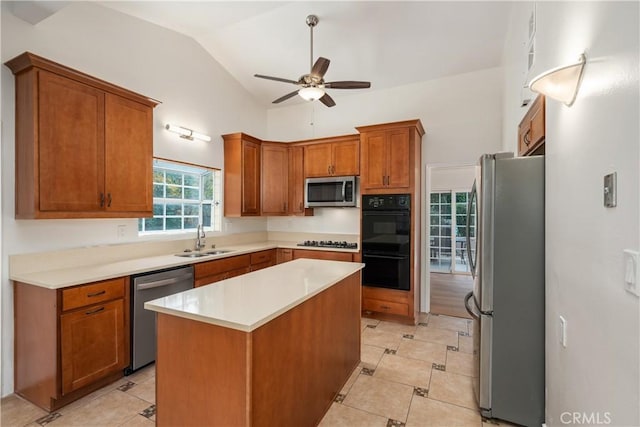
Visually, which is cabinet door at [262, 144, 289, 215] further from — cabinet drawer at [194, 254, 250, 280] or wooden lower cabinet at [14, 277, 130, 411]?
wooden lower cabinet at [14, 277, 130, 411]

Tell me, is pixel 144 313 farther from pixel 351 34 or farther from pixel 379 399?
pixel 351 34

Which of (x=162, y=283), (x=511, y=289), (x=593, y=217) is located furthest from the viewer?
(x=162, y=283)

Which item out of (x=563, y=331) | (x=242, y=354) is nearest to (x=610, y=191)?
(x=563, y=331)

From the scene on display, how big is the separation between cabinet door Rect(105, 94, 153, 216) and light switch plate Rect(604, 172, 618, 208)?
323 cm

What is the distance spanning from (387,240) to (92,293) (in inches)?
118

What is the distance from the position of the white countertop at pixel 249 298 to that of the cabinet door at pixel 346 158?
7.30ft

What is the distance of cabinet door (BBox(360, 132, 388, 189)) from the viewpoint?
3756mm

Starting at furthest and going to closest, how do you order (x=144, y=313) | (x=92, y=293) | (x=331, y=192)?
(x=331, y=192), (x=144, y=313), (x=92, y=293)

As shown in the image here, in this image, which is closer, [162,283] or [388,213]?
[162,283]

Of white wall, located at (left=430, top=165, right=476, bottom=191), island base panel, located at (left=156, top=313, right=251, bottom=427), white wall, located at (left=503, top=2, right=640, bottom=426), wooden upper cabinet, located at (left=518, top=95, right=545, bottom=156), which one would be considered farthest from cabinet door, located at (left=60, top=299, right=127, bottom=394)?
white wall, located at (left=430, top=165, right=476, bottom=191)

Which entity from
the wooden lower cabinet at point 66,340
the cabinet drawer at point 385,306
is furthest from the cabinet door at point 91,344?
the cabinet drawer at point 385,306

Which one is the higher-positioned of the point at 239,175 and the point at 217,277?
the point at 239,175

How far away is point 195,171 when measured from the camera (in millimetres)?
4016

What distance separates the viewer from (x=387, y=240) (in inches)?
147
